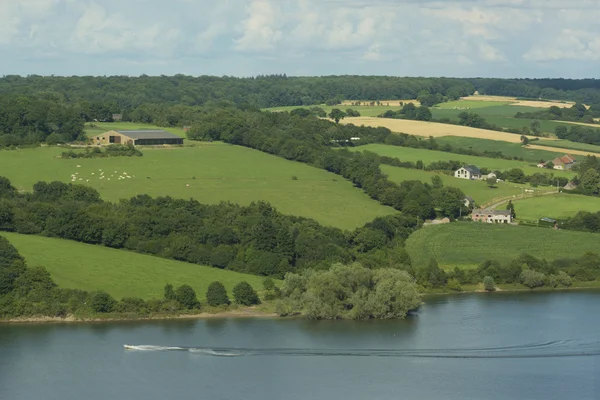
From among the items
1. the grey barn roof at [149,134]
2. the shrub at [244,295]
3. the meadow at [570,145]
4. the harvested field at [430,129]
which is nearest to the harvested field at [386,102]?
the harvested field at [430,129]

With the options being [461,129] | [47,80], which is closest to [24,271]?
→ [461,129]

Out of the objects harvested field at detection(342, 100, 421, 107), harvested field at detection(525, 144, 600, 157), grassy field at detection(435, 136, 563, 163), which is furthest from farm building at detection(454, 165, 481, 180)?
harvested field at detection(342, 100, 421, 107)

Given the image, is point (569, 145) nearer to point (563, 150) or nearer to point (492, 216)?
point (563, 150)

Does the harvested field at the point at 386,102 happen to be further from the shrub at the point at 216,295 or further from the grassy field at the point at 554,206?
the shrub at the point at 216,295

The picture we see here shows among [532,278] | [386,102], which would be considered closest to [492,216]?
[532,278]

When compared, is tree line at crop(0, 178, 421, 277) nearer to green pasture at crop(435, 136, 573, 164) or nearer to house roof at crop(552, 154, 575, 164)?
house roof at crop(552, 154, 575, 164)

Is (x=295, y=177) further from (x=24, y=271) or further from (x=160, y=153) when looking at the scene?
(x=24, y=271)
